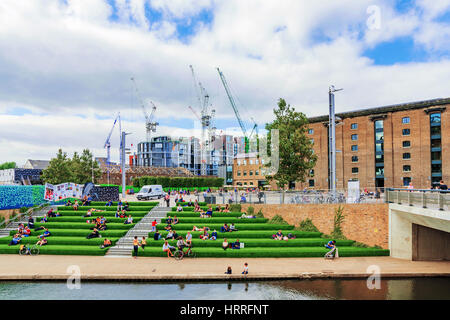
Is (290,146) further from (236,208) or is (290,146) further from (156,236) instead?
(156,236)

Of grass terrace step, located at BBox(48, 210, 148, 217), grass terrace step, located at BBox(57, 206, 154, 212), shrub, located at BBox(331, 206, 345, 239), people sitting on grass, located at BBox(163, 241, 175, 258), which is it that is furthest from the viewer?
grass terrace step, located at BBox(57, 206, 154, 212)

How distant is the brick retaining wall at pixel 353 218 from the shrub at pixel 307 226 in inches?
10.9

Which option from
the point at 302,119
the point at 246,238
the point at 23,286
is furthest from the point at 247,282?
the point at 302,119

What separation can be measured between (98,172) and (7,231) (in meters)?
40.2

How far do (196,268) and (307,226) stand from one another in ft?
44.8

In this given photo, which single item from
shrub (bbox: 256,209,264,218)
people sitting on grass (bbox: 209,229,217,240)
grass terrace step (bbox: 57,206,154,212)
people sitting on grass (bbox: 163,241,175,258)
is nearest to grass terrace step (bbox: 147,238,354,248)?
people sitting on grass (bbox: 209,229,217,240)

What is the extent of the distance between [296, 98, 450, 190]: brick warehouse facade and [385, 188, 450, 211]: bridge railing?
37282mm

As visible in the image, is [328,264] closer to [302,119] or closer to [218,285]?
[218,285]

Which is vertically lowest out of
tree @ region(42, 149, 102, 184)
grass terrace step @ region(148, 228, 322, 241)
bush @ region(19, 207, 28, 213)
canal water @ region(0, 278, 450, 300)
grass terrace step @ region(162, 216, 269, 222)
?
canal water @ region(0, 278, 450, 300)

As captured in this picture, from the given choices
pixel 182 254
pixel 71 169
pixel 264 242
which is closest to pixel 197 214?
pixel 264 242

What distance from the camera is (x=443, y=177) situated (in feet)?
190

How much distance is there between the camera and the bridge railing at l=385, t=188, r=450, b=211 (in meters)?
20.1

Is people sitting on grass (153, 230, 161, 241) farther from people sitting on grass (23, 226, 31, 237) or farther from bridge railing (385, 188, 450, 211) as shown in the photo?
bridge railing (385, 188, 450, 211)

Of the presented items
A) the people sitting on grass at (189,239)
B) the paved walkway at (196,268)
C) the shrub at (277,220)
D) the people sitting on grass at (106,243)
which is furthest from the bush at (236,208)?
the people sitting on grass at (106,243)
